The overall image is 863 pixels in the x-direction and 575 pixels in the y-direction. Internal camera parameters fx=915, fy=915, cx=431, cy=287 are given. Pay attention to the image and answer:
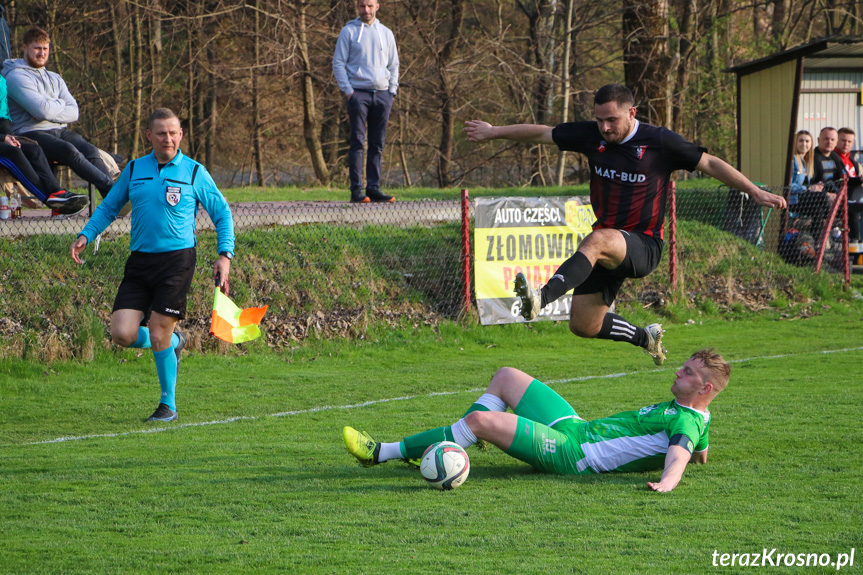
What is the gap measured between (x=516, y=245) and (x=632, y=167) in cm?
549

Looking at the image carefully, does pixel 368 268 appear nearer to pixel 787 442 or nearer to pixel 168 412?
pixel 168 412

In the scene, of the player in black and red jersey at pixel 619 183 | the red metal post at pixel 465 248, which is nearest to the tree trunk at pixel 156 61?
the red metal post at pixel 465 248

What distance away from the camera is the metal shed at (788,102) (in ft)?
53.2

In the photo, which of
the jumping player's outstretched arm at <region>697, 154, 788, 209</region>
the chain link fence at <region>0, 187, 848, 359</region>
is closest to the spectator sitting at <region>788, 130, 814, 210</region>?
the chain link fence at <region>0, 187, 848, 359</region>

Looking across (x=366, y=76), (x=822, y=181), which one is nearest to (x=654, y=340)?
(x=366, y=76)

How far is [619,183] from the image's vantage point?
695 centimetres

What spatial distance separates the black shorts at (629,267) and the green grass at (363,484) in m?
1.06

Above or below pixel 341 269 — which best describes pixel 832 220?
above

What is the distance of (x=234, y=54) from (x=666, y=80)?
1041 cm

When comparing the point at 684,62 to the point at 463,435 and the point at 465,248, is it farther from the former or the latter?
the point at 463,435

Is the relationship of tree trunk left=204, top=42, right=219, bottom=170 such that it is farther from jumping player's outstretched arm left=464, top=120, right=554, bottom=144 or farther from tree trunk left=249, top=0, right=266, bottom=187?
jumping player's outstretched arm left=464, top=120, right=554, bottom=144

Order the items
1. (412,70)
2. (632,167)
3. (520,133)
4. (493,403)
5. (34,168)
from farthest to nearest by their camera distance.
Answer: (412,70) → (34,168) → (520,133) → (632,167) → (493,403)

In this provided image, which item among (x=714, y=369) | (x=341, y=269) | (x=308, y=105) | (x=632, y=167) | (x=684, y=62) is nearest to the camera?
(x=714, y=369)

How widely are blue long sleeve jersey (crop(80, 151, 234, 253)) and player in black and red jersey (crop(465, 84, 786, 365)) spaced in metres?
2.25
